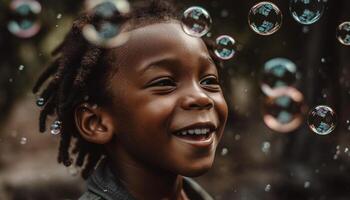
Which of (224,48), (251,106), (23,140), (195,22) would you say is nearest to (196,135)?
(195,22)

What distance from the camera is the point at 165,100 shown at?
86.0 inches

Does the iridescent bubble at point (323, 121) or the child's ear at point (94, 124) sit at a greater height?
the child's ear at point (94, 124)

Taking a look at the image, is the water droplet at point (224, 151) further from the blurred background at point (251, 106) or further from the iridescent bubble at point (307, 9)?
the iridescent bubble at point (307, 9)

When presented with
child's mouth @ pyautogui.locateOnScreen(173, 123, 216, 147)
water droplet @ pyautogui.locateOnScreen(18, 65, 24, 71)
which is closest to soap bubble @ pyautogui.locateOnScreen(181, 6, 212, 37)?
child's mouth @ pyautogui.locateOnScreen(173, 123, 216, 147)

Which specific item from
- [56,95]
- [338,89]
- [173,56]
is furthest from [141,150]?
[338,89]

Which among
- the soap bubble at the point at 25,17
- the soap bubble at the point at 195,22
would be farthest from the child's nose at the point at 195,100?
the soap bubble at the point at 25,17

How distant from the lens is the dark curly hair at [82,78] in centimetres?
237

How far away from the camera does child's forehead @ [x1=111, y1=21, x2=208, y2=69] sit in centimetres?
224

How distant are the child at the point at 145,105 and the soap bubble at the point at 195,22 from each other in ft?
0.10

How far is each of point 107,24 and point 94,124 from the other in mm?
323

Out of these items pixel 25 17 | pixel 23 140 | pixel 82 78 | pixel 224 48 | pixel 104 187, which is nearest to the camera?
pixel 104 187

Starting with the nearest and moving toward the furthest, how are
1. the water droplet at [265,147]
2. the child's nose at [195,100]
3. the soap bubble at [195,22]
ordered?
the child's nose at [195,100] → the soap bubble at [195,22] → the water droplet at [265,147]

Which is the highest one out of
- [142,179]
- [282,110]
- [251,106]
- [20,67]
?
[142,179]

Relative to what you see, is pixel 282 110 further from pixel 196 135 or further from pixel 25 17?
pixel 25 17
